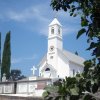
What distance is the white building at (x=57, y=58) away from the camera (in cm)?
5006

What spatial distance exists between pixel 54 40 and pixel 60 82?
49.6 m

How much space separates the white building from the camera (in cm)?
5006

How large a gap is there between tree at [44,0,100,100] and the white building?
46.9 metres

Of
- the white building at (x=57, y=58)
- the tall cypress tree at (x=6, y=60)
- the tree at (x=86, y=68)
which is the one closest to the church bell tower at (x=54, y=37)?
the white building at (x=57, y=58)

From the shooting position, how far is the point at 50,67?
49469 mm

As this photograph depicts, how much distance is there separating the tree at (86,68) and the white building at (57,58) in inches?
1846

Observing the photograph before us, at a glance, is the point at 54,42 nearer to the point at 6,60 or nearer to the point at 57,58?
the point at 57,58

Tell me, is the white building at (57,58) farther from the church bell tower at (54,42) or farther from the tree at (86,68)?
the tree at (86,68)

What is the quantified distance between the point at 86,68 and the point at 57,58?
49588mm

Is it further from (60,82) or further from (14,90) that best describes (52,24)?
(60,82)

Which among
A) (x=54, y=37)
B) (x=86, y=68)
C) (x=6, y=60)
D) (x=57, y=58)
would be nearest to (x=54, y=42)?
(x=54, y=37)

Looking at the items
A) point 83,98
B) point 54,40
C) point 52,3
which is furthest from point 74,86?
point 54,40

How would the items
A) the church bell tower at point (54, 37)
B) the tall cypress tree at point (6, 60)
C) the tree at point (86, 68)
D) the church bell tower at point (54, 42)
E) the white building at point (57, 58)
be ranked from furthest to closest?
1. the church bell tower at point (54, 37)
2. the church bell tower at point (54, 42)
3. the white building at point (57, 58)
4. the tall cypress tree at point (6, 60)
5. the tree at point (86, 68)

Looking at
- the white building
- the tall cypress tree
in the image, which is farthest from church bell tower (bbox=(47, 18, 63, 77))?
the tall cypress tree
